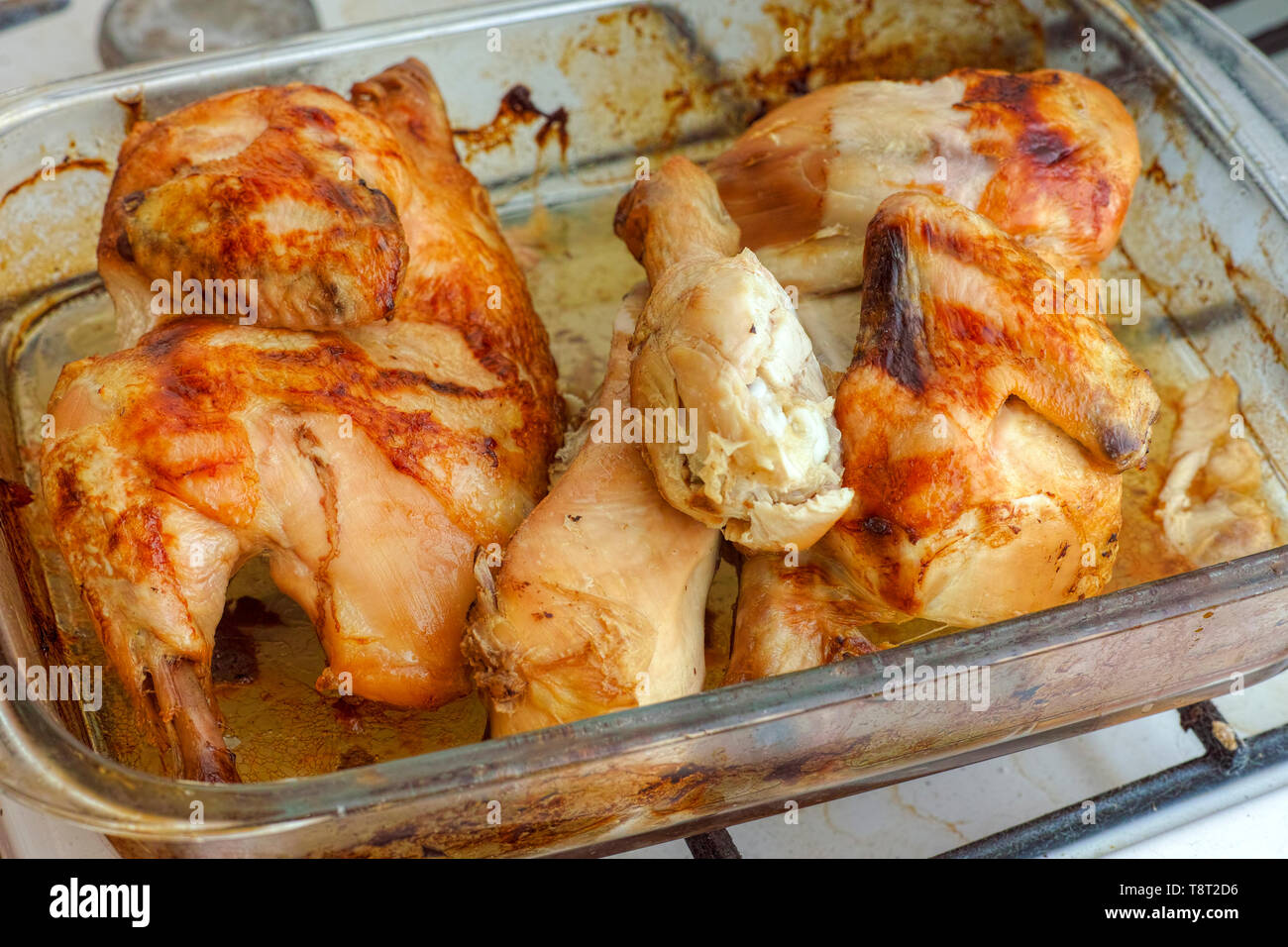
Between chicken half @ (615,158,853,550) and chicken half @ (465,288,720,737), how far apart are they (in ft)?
0.21

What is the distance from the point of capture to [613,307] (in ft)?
8.10

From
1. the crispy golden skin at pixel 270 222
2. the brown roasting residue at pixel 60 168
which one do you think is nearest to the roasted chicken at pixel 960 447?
the crispy golden skin at pixel 270 222

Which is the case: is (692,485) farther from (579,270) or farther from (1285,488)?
(1285,488)

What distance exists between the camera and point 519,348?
192cm

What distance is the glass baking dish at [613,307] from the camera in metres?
1.39

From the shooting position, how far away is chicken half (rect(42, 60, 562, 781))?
1.57 meters

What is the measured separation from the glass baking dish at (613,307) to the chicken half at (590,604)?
0.51 feet

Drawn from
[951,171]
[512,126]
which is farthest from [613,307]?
[951,171]

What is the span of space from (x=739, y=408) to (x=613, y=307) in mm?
1030

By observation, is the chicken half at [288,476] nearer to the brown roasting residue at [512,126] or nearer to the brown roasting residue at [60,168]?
the brown roasting residue at [60,168]

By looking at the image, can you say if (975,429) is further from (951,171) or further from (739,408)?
(951,171)

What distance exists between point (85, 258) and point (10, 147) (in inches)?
10.0
